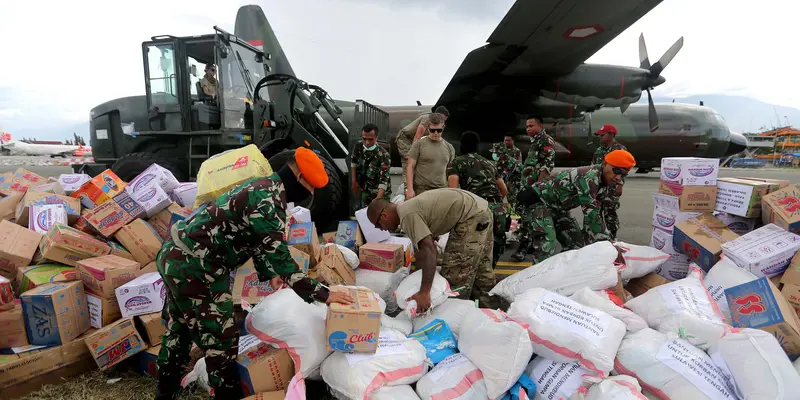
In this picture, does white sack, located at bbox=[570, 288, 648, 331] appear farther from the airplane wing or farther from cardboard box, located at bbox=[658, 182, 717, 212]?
the airplane wing

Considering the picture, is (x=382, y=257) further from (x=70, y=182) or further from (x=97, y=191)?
(x=70, y=182)

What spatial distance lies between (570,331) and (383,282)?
1.50m

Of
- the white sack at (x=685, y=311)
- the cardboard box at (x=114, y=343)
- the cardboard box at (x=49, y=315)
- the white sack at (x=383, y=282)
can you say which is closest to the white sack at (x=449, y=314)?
the white sack at (x=383, y=282)

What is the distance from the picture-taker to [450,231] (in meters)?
2.77

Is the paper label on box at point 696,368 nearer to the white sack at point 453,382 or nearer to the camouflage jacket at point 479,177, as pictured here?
the white sack at point 453,382

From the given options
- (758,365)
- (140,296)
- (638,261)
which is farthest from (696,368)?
(140,296)

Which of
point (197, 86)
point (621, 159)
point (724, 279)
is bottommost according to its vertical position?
point (724, 279)

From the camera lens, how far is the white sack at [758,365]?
4.88ft

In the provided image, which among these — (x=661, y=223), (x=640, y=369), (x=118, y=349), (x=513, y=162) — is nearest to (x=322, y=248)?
(x=118, y=349)

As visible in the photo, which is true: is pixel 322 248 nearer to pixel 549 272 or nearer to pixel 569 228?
pixel 549 272

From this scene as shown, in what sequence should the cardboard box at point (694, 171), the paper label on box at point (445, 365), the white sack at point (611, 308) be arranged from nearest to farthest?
1. the paper label on box at point (445, 365)
2. the white sack at point (611, 308)
3. the cardboard box at point (694, 171)

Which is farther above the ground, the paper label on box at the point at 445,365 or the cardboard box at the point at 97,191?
the cardboard box at the point at 97,191

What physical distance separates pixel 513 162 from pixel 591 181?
304 centimetres

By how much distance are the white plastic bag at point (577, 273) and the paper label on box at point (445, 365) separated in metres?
0.88
